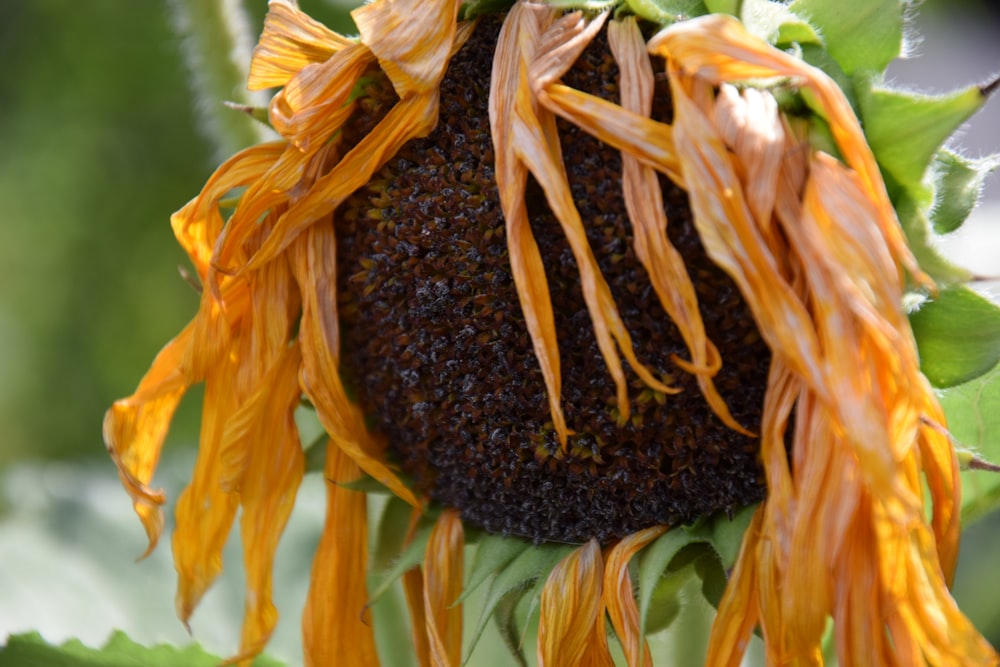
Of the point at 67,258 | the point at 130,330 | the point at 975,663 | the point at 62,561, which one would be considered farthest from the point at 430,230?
the point at 67,258

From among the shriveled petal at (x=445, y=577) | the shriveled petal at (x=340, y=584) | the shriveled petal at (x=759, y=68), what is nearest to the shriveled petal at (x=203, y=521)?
the shriveled petal at (x=340, y=584)

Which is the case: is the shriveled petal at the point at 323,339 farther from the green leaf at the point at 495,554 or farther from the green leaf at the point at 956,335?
the green leaf at the point at 956,335

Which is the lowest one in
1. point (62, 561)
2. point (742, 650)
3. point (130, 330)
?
point (130, 330)

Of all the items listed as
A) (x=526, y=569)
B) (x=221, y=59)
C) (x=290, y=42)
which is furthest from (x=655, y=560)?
(x=221, y=59)

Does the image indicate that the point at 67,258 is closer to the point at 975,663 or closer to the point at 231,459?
the point at 231,459

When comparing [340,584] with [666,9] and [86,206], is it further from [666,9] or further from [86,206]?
[86,206]

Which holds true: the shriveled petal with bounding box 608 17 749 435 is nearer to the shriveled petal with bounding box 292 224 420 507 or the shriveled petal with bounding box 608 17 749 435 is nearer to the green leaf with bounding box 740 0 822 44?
the green leaf with bounding box 740 0 822 44

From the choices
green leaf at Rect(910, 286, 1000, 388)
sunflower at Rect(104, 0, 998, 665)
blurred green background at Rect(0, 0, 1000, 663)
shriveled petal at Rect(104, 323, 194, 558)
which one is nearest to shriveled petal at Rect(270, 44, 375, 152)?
sunflower at Rect(104, 0, 998, 665)
